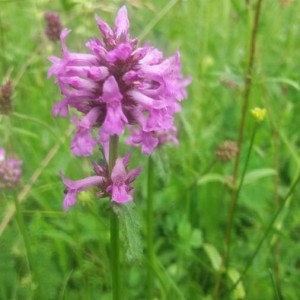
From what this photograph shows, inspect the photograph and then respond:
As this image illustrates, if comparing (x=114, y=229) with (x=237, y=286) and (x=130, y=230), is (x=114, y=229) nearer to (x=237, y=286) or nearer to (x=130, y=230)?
(x=130, y=230)

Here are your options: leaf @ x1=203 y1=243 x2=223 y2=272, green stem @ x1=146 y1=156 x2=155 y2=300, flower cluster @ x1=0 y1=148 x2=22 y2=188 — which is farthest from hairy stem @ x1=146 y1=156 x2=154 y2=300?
flower cluster @ x1=0 y1=148 x2=22 y2=188

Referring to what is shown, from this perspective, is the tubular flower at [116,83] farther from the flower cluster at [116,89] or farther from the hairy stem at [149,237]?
the hairy stem at [149,237]

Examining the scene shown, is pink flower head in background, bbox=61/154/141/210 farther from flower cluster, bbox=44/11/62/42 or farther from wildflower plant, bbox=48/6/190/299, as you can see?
flower cluster, bbox=44/11/62/42

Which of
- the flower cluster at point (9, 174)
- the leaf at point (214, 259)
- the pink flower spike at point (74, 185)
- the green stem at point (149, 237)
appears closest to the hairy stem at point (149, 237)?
the green stem at point (149, 237)

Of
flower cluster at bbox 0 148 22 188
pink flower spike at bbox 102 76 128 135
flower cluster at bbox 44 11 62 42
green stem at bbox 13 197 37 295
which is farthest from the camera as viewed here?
flower cluster at bbox 44 11 62 42

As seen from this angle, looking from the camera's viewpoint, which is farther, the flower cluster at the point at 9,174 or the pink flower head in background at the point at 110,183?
the flower cluster at the point at 9,174

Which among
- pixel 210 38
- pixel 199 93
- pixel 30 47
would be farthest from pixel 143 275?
pixel 30 47

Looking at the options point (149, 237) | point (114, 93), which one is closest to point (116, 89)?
point (114, 93)
